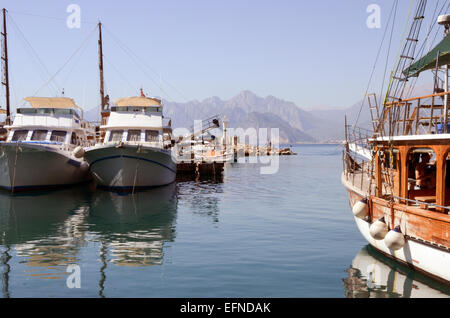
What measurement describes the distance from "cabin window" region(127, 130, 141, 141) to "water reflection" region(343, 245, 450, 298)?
23.5m

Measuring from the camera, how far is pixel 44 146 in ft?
95.5

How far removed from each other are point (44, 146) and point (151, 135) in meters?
8.49

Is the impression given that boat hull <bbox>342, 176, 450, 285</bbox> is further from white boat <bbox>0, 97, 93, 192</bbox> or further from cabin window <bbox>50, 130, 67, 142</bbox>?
cabin window <bbox>50, 130, 67, 142</bbox>

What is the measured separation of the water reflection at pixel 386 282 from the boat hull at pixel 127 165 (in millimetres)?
19822

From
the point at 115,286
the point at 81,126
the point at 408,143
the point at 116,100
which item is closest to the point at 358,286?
the point at 408,143

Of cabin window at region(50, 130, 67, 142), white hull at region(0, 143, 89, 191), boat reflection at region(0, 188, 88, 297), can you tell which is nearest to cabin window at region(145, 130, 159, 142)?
white hull at region(0, 143, 89, 191)

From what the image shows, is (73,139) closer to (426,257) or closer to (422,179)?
(422,179)

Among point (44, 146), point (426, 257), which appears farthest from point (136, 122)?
point (426, 257)

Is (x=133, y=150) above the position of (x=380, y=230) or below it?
above

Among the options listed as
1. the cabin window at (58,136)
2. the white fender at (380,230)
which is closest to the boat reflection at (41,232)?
the cabin window at (58,136)

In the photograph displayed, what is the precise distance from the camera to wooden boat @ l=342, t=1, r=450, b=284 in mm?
11062

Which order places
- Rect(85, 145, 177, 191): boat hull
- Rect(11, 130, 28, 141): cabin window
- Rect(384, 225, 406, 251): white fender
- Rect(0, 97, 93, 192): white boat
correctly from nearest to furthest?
Rect(384, 225, 406, 251): white fender → Rect(0, 97, 93, 192): white boat → Rect(85, 145, 177, 191): boat hull → Rect(11, 130, 28, 141): cabin window

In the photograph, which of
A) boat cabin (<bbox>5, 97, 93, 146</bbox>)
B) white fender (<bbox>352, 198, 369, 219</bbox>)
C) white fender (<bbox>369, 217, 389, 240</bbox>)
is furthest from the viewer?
boat cabin (<bbox>5, 97, 93, 146</bbox>)
